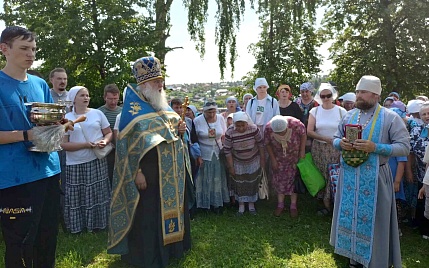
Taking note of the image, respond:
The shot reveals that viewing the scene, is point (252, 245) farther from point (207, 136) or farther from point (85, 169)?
point (85, 169)

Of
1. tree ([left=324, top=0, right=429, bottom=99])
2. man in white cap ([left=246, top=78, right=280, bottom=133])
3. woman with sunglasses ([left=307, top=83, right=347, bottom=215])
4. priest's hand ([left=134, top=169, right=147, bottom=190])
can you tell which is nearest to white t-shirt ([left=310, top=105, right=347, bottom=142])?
woman with sunglasses ([left=307, top=83, right=347, bottom=215])

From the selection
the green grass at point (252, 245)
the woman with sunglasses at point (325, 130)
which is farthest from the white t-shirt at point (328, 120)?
the green grass at point (252, 245)

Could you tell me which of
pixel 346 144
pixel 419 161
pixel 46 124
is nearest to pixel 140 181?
pixel 46 124

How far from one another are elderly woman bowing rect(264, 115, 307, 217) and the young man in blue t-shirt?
3.51 metres

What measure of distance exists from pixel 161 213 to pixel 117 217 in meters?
0.46

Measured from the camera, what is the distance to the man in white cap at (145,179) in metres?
Answer: 3.70

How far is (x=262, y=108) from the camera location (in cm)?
622

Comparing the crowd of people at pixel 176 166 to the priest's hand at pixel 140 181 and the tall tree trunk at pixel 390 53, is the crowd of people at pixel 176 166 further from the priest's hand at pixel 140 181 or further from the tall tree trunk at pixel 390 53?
the tall tree trunk at pixel 390 53

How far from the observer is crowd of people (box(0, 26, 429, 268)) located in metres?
2.66

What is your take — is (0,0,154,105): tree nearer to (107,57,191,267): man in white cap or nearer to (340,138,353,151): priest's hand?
(107,57,191,267): man in white cap

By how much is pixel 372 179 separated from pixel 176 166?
201 cm

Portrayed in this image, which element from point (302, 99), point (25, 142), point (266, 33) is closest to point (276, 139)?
point (302, 99)

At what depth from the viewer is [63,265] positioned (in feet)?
12.7

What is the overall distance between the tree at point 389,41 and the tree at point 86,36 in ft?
30.0
